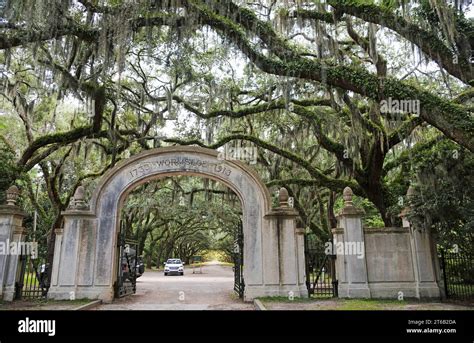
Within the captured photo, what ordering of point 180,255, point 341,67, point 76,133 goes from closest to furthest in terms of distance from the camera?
point 341,67
point 76,133
point 180,255

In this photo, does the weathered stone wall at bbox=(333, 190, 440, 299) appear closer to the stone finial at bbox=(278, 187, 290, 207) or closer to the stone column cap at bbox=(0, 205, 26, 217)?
the stone finial at bbox=(278, 187, 290, 207)

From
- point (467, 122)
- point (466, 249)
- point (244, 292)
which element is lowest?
point (244, 292)

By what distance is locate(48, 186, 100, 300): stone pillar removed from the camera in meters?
9.87

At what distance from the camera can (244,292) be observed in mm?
10344

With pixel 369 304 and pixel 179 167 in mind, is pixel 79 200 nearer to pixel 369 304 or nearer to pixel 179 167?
pixel 179 167

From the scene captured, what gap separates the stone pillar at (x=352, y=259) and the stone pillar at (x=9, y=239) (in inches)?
322

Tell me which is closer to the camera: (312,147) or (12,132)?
(312,147)

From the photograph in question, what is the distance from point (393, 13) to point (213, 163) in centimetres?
565

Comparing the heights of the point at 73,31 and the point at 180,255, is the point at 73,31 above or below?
above

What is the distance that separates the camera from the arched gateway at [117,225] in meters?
10.0

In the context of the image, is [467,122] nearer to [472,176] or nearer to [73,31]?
[472,176]

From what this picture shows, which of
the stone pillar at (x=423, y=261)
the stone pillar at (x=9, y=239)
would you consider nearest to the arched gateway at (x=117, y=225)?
the stone pillar at (x=9, y=239)

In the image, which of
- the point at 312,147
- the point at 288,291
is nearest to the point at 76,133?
the point at 288,291

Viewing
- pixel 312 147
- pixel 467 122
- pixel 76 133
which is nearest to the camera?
pixel 467 122
